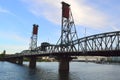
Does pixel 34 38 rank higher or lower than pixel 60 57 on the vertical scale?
higher

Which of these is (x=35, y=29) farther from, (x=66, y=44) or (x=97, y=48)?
(x=97, y=48)

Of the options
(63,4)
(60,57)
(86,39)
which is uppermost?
(63,4)

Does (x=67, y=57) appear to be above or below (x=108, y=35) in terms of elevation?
below

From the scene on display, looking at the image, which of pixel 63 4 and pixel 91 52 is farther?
pixel 63 4

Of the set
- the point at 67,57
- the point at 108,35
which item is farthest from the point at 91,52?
the point at 67,57

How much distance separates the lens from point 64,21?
121562 mm

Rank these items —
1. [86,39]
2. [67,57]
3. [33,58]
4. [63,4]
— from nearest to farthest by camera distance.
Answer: [86,39] < [67,57] < [63,4] < [33,58]

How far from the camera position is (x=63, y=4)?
11838cm

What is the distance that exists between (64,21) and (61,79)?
5413 cm

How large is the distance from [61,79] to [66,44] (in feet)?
146

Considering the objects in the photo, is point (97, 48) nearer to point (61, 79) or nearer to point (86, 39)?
point (86, 39)

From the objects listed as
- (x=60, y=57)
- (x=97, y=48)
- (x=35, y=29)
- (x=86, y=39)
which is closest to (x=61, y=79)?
(x=97, y=48)

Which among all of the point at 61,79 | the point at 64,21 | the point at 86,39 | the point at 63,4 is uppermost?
the point at 63,4

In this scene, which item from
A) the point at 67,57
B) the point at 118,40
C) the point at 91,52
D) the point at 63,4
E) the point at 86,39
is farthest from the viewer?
the point at 63,4
